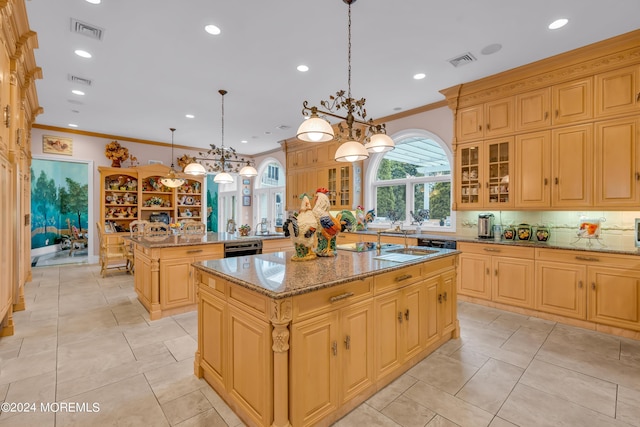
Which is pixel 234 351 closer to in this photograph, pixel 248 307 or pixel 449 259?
pixel 248 307

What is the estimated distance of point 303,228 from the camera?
221cm

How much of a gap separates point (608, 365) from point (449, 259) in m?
1.52

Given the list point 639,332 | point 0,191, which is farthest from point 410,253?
point 0,191

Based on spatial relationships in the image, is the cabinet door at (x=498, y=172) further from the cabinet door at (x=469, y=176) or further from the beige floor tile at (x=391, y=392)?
the beige floor tile at (x=391, y=392)

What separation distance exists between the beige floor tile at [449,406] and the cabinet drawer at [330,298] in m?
0.85

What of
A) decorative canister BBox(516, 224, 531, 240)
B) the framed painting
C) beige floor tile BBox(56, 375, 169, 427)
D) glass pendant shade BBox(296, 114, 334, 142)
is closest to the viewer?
beige floor tile BBox(56, 375, 169, 427)

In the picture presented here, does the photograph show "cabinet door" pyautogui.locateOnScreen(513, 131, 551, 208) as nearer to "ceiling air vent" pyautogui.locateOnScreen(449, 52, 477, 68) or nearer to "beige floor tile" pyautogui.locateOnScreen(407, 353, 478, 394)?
"ceiling air vent" pyautogui.locateOnScreen(449, 52, 477, 68)

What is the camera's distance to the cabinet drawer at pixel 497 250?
12.1ft

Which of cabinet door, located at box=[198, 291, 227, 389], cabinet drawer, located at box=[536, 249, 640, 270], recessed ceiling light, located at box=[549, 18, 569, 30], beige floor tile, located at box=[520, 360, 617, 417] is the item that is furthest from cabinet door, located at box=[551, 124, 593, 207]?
cabinet door, located at box=[198, 291, 227, 389]

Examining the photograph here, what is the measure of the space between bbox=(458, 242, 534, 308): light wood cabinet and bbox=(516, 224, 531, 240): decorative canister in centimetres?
44

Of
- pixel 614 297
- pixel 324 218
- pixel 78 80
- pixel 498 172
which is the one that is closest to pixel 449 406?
pixel 324 218

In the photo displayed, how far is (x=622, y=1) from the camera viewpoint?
2539 millimetres

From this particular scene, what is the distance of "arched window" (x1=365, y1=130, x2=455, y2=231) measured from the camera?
504cm

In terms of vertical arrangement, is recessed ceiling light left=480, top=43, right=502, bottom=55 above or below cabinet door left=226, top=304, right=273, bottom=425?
above
